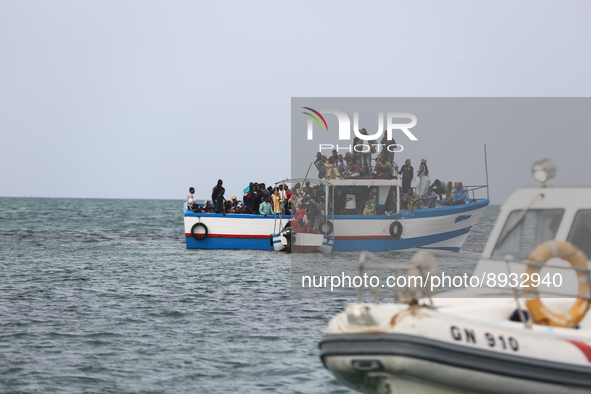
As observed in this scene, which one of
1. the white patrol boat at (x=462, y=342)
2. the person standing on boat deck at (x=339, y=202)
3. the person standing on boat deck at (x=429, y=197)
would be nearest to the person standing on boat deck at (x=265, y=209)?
the person standing on boat deck at (x=339, y=202)

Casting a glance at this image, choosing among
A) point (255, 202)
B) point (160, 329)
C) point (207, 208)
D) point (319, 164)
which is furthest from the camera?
point (207, 208)

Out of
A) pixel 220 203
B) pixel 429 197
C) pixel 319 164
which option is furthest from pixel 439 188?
pixel 220 203

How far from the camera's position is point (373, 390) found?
5625 mm

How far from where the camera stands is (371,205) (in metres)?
26.0

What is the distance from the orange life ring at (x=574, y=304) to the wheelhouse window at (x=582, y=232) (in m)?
0.72

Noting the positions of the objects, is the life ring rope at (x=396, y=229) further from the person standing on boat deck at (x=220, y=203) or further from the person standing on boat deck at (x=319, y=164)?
the person standing on boat deck at (x=220, y=203)

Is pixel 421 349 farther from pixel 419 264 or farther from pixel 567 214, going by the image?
pixel 567 214

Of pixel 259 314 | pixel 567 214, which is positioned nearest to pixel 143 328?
pixel 259 314

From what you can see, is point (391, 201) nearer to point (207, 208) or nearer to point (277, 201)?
point (277, 201)

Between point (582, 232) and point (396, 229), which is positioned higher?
point (582, 232)

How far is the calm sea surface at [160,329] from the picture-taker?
912cm

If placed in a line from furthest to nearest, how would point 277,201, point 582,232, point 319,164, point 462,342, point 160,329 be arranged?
point 277,201 → point 319,164 → point 160,329 → point 582,232 → point 462,342

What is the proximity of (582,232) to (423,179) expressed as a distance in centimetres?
1884

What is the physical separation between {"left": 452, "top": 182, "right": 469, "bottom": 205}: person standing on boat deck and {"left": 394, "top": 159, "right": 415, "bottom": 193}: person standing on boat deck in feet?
8.70
